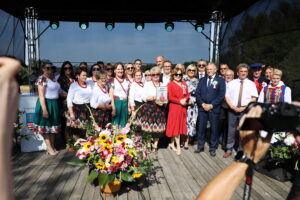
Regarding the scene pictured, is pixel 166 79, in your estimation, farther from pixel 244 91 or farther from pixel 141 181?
pixel 141 181

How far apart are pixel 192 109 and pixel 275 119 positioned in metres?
4.30

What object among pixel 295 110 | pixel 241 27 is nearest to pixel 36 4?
pixel 241 27

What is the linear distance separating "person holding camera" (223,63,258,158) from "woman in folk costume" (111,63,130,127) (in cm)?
203

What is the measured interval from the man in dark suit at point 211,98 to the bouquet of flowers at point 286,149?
1.23 m

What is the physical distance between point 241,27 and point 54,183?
10.4 metres

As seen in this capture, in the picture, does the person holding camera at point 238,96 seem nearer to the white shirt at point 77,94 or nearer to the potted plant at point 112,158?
the potted plant at point 112,158

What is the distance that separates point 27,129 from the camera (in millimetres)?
4777

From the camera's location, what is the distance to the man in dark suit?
465 cm

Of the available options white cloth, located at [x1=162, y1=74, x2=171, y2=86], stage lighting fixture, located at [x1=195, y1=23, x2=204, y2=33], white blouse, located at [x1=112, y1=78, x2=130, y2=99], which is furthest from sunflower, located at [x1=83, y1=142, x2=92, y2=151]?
stage lighting fixture, located at [x1=195, y1=23, x2=204, y2=33]

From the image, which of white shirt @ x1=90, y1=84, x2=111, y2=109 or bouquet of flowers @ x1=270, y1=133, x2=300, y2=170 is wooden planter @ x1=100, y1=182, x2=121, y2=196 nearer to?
white shirt @ x1=90, y1=84, x2=111, y2=109

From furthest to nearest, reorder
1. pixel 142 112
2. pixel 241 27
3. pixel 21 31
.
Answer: pixel 21 31 < pixel 241 27 < pixel 142 112

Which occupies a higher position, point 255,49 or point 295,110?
point 255,49

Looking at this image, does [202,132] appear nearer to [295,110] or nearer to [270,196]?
[270,196]

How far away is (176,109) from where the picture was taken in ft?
15.5
